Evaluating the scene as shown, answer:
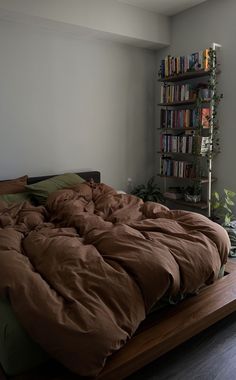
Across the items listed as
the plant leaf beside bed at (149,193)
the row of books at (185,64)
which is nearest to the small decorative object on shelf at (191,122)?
the row of books at (185,64)

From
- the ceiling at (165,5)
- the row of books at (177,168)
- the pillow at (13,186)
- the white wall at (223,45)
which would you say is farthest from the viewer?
the row of books at (177,168)

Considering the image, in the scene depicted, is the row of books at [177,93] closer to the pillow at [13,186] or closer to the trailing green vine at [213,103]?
the trailing green vine at [213,103]

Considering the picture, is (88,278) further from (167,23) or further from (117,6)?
(167,23)

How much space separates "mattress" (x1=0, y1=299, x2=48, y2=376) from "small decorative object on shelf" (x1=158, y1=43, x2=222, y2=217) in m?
2.70

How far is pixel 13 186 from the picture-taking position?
3109 mm

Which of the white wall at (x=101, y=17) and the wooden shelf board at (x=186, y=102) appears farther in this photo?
the wooden shelf board at (x=186, y=102)

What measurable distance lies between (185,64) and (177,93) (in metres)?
0.34

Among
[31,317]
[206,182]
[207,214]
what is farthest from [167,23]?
[31,317]

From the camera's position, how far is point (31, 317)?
4.16ft

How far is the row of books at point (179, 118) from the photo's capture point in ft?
11.8

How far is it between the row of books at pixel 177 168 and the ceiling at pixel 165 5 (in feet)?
5.98

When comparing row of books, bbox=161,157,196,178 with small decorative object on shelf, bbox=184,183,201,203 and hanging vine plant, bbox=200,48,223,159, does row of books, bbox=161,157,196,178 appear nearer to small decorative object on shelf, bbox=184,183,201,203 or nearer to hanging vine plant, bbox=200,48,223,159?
small decorative object on shelf, bbox=184,183,201,203

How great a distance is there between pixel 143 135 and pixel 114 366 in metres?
3.41

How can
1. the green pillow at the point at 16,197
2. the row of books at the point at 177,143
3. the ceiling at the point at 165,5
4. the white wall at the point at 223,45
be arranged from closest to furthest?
the green pillow at the point at 16,197 → the white wall at the point at 223,45 → the ceiling at the point at 165,5 → the row of books at the point at 177,143
